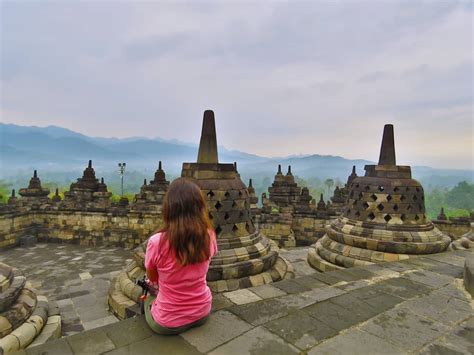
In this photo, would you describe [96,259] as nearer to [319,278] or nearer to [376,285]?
[319,278]

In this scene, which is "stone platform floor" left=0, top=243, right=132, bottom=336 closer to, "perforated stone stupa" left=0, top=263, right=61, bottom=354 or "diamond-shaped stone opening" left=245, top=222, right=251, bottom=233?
"perforated stone stupa" left=0, top=263, right=61, bottom=354

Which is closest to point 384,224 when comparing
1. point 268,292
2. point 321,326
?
point 268,292

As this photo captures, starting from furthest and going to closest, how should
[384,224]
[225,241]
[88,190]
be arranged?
1. [88,190]
2. [384,224]
3. [225,241]

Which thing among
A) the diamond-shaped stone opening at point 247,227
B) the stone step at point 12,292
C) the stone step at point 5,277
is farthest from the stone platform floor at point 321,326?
the stone step at point 5,277

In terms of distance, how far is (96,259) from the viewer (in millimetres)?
→ 10758

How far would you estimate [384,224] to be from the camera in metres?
6.80

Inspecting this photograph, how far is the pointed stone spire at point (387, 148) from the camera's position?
7.22 meters

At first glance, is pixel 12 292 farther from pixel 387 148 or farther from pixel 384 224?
pixel 387 148

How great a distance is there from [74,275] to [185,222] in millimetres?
8102

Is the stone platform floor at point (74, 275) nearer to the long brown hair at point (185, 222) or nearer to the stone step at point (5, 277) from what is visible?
the stone step at point (5, 277)

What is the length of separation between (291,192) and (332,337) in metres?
18.8

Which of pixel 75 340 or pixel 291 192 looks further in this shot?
pixel 291 192

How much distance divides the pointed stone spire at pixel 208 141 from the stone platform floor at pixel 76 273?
3368 mm

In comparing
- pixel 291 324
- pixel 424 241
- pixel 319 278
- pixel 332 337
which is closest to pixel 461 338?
pixel 332 337
